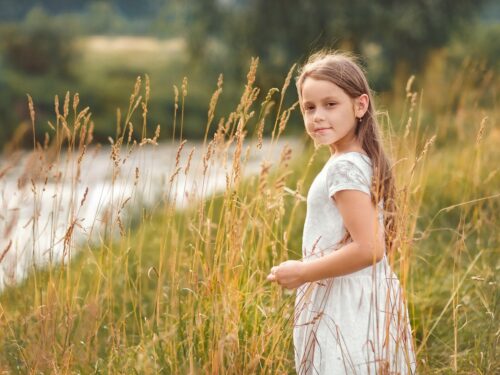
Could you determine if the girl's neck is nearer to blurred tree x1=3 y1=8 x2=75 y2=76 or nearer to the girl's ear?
the girl's ear

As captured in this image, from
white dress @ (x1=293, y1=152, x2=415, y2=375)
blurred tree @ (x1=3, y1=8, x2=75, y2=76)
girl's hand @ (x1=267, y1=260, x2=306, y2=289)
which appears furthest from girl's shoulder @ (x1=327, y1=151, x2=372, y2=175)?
blurred tree @ (x1=3, y1=8, x2=75, y2=76)

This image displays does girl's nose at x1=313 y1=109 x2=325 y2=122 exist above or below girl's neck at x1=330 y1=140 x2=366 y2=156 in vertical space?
above

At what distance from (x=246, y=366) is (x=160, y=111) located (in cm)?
1672

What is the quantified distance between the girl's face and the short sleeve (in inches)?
3.9

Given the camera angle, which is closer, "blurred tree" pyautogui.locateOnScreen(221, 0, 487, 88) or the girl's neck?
the girl's neck

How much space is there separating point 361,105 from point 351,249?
17.7 inches

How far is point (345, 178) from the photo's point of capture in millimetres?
2232

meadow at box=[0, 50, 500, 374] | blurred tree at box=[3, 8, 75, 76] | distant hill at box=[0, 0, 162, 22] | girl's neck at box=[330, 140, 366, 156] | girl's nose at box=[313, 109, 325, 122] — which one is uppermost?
distant hill at box=[0, 0, 162, 22]

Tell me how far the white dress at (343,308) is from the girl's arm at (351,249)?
0.21 feet

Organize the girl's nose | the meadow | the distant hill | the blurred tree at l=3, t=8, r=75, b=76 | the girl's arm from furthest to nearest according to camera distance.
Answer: the distant hill, the blurred tree at l=3, t=8, r=75, b=76, the meadow, the girl's nose, the girl's arm

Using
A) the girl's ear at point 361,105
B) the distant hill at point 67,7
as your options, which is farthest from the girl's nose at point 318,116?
the distant hill at point 67,7

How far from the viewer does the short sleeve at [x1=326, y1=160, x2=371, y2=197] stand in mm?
2221

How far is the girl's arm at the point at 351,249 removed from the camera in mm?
2201

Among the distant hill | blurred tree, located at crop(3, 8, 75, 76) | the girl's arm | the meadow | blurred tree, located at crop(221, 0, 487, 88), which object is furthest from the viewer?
the distant hill
